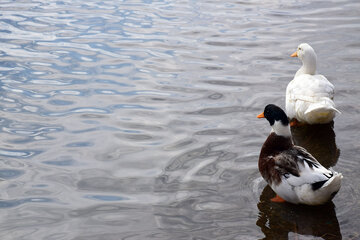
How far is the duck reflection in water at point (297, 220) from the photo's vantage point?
4.53 m

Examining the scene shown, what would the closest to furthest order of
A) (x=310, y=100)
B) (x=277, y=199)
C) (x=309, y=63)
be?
1. (x=277, y=199)
2. (x=310, y=100)
3. (x=309, y=63)

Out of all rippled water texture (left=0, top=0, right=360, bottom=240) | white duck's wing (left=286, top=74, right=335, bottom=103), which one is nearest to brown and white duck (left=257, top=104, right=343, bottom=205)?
rippled water texture (left=0, top=0, right=360, bottom=240)

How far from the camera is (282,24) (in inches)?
424

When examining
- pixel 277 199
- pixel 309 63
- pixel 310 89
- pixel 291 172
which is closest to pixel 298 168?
pixel 291 172

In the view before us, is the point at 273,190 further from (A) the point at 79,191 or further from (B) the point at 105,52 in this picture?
(B) the point at 105,52

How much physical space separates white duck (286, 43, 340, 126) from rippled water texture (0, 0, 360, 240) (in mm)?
243

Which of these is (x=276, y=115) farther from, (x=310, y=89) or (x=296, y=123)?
(x=296, y=123)

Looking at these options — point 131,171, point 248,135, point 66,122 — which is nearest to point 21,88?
point 66,122

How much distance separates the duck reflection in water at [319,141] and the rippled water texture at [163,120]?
3 centimetres

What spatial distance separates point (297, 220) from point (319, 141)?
174 cm

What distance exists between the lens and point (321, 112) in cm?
616

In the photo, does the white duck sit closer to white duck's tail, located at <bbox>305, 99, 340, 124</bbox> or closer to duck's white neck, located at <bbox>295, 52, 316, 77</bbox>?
white duck's tail, located at <bbox>305, 99, 340, 124</bbox>

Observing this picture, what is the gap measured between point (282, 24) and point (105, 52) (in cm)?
360

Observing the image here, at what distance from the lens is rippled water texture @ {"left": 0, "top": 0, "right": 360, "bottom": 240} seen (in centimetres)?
492
